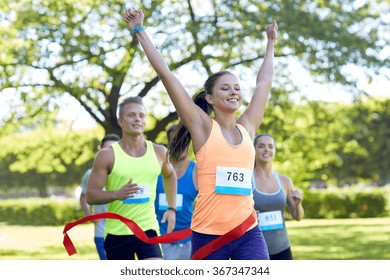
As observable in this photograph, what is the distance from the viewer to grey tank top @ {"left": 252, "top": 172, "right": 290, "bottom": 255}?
5953 millimetres

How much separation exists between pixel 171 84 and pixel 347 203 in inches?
1207

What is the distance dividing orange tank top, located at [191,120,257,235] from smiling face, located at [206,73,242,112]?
0.14 metres

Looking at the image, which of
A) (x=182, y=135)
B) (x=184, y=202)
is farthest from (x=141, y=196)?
(x=184, y=202)

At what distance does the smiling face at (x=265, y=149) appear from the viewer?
20.4 ft

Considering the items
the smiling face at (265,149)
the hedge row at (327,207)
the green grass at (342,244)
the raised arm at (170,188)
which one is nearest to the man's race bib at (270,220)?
the smiling face at (265,149)

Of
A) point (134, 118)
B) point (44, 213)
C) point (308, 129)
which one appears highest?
point (308, 129)

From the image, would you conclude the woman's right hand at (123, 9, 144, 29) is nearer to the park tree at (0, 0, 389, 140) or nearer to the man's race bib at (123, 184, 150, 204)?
the man's race bib at (123, 184, 150, 204)

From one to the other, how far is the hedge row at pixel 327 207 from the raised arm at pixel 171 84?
97.0 feet

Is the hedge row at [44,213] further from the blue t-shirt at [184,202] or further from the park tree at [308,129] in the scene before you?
the blue t-shirt at [184,202]

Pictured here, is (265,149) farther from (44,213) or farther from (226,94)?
(44,213)

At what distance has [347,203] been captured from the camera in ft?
111

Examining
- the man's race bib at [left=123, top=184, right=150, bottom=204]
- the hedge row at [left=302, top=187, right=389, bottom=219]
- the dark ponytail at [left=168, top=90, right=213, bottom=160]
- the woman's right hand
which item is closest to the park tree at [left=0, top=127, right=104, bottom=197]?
the hedge row at [left=302, top=187, right=389, bottom=219]

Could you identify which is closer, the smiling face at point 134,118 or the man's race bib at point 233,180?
the man's race bib at point 233,180
